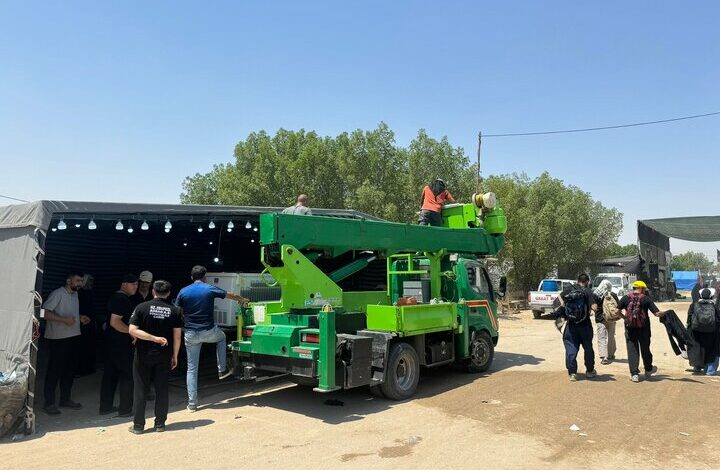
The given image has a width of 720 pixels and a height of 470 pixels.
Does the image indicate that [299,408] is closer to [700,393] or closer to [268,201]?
[700,393]

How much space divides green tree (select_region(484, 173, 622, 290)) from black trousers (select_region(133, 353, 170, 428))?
77.1 ft

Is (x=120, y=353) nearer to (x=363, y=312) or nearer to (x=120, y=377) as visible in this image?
(x=120, y=377)

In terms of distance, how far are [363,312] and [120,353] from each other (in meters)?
3.67

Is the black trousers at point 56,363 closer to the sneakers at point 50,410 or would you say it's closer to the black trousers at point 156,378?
the sneakers at point 50,410

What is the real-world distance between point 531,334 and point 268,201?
1311cm

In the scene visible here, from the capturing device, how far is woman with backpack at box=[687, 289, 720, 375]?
30.4 ft

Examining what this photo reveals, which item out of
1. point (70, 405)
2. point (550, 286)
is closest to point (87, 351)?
point (70, 405)

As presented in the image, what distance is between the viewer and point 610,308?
11.1 meters

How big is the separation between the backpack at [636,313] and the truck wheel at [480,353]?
8.23ft

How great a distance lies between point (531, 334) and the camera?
693 inches

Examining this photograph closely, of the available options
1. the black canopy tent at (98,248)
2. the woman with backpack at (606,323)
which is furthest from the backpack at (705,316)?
the black canopy tent at (98,248)

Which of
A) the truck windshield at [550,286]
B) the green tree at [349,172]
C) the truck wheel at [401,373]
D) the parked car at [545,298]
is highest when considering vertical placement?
the green tree at [349,172]

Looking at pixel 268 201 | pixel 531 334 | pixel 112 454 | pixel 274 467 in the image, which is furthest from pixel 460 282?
pixel 268 201

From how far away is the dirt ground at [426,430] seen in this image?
5.30 meters
